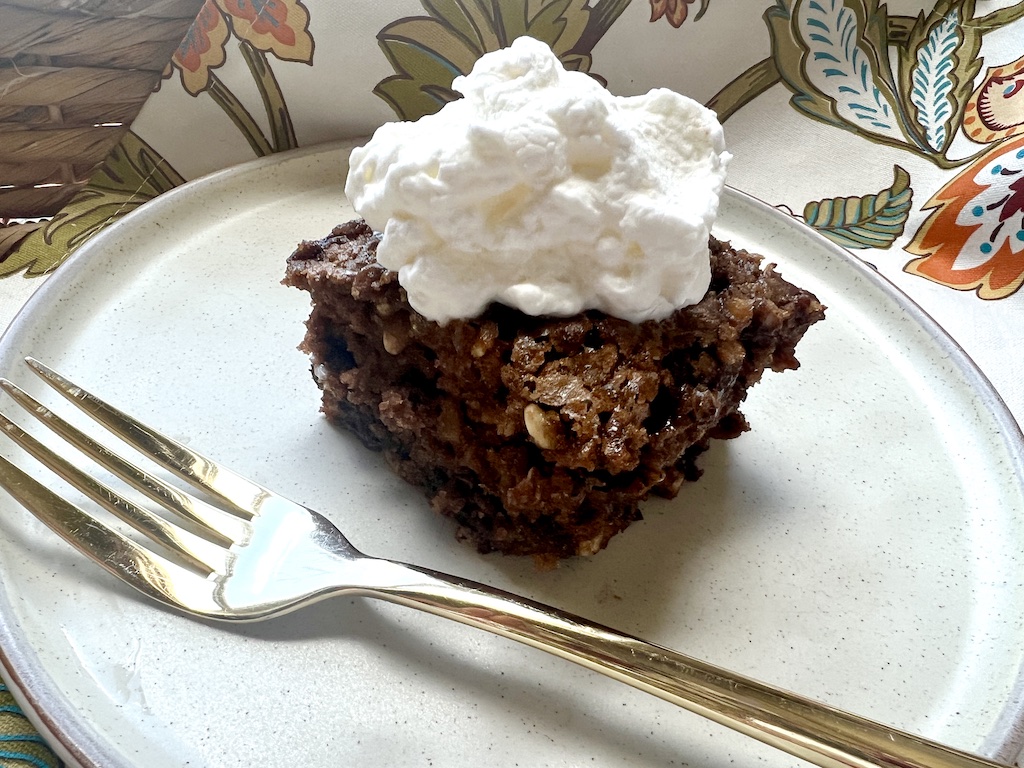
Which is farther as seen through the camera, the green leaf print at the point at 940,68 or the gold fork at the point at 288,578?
the green leaf print at the point at 940,68

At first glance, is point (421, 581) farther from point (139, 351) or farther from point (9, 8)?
point (9, 8)

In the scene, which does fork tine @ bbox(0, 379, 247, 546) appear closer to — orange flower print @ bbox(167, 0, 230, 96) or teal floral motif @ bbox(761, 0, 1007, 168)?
orange flower print @ bbox(167, 0, 230, 96)

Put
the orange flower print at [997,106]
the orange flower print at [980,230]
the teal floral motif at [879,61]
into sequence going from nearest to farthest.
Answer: the orange flower print at [980,230] < the orange flower print at [997,106] < the teal floral motif at [879,61]

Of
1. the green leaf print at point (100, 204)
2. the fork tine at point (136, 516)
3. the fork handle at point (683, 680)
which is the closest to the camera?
the fork handle at point (683, 680)

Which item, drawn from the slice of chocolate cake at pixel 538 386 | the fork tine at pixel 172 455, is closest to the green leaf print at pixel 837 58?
the slice of chocolate cake at pixel 538 386

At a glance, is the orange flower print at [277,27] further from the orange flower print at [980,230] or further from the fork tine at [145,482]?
the orange flower print at [980,230]

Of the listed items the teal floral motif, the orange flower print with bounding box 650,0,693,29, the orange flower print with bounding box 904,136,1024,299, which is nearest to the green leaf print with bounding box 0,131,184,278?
the orange flower print with bounding box 650,0,693,29
